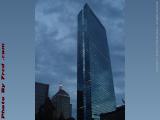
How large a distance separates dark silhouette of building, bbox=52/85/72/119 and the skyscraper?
13.0 feet

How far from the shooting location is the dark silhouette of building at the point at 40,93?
2368 inches

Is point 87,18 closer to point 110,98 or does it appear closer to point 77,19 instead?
point 77,19

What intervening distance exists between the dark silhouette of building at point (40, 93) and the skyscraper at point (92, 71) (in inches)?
325

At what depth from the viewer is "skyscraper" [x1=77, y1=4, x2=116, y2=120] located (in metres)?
66.6

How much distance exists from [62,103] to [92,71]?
1354 centimetres

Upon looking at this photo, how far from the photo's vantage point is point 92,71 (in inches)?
2613

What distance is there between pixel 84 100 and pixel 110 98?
5911mm

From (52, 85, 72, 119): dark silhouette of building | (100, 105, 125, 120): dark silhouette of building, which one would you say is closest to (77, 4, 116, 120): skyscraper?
(100, 105, 125, 120): dark silhouette of building

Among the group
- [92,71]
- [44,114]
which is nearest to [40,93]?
[44,114]

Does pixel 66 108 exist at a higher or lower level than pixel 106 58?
lower

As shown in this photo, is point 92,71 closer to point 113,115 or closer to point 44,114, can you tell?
point 113,115

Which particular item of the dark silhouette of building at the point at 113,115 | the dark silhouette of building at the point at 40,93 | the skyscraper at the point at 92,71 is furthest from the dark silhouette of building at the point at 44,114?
the dark silhouette of building at the point at 113,115

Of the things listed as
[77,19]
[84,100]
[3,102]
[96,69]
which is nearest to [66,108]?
[84,100]

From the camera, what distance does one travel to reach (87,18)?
71.4 meters
